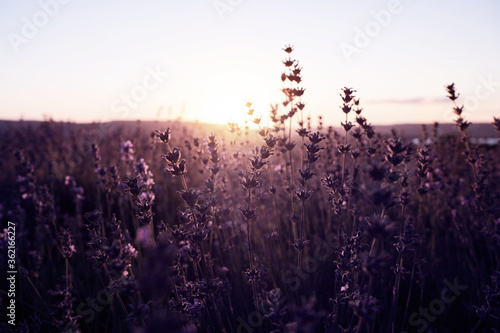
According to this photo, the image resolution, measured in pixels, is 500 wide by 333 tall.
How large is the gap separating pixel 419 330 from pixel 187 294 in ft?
6.58

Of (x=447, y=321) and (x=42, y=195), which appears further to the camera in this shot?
(x=42, y=195)

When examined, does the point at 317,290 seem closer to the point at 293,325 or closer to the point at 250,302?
the point at 250,302

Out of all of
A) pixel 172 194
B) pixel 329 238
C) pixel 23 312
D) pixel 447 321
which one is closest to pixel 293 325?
pixel 447 321

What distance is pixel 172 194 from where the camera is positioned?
22.4ft

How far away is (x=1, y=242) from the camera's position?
3.17 meters

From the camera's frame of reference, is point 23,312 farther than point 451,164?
No

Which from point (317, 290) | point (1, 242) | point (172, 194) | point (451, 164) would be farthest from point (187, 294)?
point (451, 164)

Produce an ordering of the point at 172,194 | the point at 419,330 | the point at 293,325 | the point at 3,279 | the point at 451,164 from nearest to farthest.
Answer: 1. the point at 293,325
2. the point at 419,330
3. the point at 3,279
4. the point at 172,194
5. the point at 451,164

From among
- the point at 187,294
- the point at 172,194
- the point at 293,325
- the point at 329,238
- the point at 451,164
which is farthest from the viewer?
the point at 451,164

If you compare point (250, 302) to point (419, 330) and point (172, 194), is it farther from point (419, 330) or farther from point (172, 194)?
point (172, 194)

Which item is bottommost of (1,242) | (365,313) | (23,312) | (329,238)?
(23,312)

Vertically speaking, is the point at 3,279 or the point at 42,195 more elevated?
the point at 42,195

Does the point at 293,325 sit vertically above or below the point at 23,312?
above

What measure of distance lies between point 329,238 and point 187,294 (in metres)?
2.51
